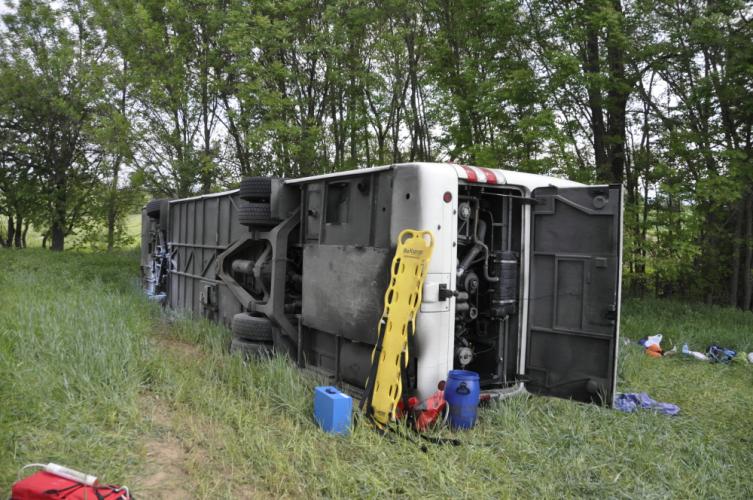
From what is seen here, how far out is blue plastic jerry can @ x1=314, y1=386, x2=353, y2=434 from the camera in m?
4.07

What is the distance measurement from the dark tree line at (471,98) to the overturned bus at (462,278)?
574 centimetres

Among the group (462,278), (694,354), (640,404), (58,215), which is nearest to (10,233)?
(58,215)

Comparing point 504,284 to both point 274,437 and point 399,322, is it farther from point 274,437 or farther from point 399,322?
point 274,437

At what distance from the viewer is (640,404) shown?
207 inches

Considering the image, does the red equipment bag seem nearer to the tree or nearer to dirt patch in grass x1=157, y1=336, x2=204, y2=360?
dirt patch in grass x1=157, y1=336, x2=204, y2=360

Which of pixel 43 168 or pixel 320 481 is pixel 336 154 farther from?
pixel 43 168

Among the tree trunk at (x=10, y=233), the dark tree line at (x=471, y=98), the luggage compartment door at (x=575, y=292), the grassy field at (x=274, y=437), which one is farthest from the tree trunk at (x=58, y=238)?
the luggage compartment door at (x=575, y=292)

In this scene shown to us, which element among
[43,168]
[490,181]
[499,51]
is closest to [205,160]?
[499,51]

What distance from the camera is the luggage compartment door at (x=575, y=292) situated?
4855 millimetres

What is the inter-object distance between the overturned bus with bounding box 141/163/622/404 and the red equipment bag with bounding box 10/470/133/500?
2.49 m

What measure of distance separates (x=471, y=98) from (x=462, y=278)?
851 cm

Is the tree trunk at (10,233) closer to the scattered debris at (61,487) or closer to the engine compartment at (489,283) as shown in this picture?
the engine compartment at (489,283)

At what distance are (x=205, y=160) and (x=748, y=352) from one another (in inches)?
489

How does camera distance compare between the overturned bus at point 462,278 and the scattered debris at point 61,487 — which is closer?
the scattered debris at point 61,487
